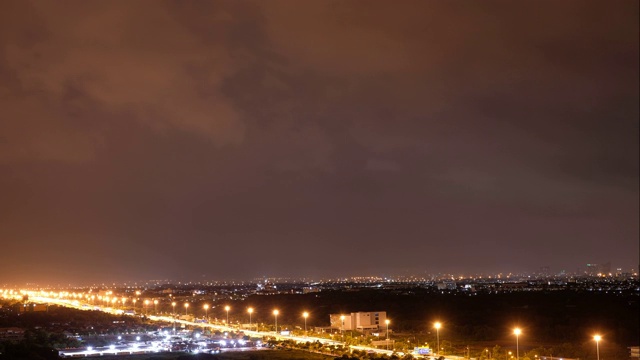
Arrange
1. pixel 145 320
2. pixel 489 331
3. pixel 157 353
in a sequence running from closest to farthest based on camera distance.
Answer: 1. pixel 157 353
2. pixel 489 331
3. pixel 145 320

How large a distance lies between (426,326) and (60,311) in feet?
124

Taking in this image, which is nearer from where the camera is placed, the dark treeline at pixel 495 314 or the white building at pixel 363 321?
the white building at pixel 363 321

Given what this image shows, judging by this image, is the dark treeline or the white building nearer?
the white building

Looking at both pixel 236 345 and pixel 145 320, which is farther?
pixel 145 320

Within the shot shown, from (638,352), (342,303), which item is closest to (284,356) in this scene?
(638,352)

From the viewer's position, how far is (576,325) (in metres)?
62.6

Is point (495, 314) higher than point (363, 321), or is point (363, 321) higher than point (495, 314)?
point (363, 321)

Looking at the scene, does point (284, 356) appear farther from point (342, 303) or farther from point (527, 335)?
point (342, 303)

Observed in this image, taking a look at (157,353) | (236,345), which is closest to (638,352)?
(236,345)

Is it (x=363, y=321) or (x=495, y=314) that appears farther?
(x=495, y=314)

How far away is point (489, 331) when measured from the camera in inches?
2237

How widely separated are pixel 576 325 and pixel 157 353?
39.0 meters

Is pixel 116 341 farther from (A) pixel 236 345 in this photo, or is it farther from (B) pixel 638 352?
(B) pixel 638 352

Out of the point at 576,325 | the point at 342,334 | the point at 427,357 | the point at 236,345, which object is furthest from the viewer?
the point at 576,325
